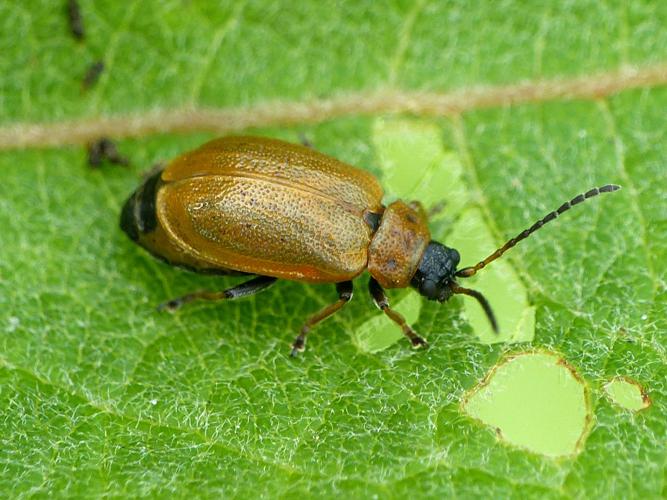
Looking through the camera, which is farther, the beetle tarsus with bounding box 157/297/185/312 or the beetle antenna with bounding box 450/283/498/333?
the beetle tarsus with bounding box 157/297/185/312

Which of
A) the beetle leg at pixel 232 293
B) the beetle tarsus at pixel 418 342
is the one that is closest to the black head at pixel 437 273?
the beetle tarsus at pixel 418 342

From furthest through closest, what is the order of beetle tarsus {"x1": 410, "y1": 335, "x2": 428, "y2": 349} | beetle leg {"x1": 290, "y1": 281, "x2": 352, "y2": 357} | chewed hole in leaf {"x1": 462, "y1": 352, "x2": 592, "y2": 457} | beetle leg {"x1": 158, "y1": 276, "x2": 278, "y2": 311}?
beetle leg {"x1": 158, "y1": 276, "x2": 278, "y2": 311}
beetle leg {"x1": 290, "y1": 281, "x2": 352, "y2": 357}
beetle tarsus {"x1": 410, "y1": 335, "x2": 428, "y2": 349}
chewed hole in leaf {"x1": 462, "y1": 352, "x2": 592, "y2": 457}

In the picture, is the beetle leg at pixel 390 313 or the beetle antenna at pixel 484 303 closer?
the beetle antenna at pixel 484 303

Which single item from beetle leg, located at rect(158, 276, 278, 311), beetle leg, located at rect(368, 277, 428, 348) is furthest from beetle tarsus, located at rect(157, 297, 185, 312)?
beetle leg, located at rect(368, 277, 428, 348)

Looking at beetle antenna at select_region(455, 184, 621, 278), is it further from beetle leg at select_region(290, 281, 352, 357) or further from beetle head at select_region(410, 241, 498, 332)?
beetle leg at select_region(290, 281, 352, 357)

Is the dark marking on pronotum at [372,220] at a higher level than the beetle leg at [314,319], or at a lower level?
higher

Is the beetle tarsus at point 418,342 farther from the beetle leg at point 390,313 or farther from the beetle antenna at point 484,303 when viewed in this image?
the beetle antenna at point 484,303

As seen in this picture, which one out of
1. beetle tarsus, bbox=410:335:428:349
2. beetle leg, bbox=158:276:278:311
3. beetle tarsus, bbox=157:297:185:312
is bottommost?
beetle tarsus, bbox=410:335:428:349

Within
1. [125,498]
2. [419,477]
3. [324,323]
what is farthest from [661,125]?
[125,498]

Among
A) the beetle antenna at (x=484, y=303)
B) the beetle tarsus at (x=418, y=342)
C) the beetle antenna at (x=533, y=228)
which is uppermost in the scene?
the beetle antenna at (x=533, y=228)
